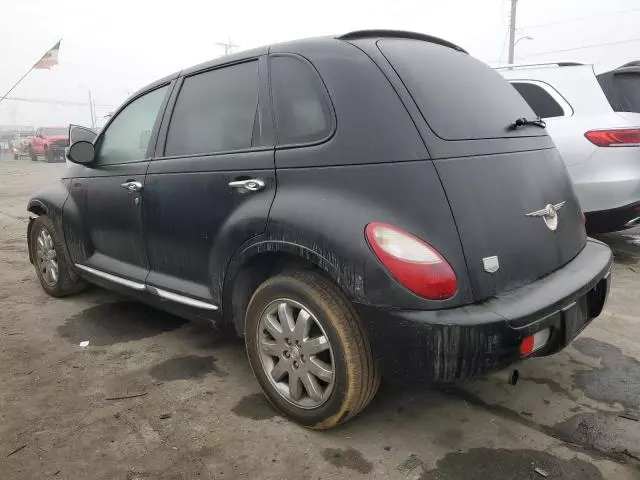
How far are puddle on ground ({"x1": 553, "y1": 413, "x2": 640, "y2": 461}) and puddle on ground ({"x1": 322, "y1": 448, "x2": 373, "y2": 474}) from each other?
86 centimetres

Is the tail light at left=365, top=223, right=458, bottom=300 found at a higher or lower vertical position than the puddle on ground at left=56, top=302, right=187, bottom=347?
higher

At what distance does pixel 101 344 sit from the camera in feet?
10.6

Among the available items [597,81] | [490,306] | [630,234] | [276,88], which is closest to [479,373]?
[490,306]

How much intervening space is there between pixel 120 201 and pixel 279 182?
144 centimetres

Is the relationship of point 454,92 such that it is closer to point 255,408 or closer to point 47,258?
point 255,408

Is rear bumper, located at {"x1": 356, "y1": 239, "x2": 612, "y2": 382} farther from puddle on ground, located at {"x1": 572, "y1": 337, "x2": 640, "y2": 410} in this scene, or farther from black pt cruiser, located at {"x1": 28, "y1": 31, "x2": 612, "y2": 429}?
puddle on ground, located at {"x1": 572, "y1": 337, "x2": 640, "y2": 410}

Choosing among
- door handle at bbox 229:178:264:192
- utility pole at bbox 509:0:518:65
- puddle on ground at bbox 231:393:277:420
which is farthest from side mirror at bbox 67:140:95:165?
utility pole at bbox 509:0:518:65

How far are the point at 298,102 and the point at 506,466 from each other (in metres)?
1.74

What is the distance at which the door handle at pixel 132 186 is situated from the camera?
9.57ft

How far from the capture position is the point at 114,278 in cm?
325

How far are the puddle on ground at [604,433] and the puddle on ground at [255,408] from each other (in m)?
1.30

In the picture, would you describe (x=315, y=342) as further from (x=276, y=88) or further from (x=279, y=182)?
(x=276, y=88)

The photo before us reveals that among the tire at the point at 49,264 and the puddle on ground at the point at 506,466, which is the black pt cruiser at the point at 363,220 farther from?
the tire at the point at 49,264

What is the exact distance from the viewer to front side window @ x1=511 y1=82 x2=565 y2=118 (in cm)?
446
